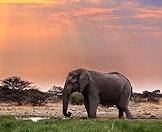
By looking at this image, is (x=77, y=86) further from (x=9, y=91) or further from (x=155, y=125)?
(x=9, y=91)

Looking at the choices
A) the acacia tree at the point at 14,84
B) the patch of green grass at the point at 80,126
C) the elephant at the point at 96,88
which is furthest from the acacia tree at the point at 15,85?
the patch of green grass at the point at 80,126

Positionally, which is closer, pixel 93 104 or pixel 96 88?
pixel 93 104

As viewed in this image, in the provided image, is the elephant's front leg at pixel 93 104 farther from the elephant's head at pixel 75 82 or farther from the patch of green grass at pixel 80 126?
the patch of green grass at pixel 80 126

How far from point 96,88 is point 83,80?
114 centimetres

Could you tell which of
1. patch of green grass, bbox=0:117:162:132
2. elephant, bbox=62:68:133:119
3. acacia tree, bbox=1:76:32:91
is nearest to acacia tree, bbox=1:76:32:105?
acacia tree, bbox=1:76:32:91

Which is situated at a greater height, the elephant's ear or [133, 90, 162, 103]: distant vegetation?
the elephant's ear

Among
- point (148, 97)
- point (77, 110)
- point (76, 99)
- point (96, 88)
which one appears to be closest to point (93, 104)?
point (96, 88)

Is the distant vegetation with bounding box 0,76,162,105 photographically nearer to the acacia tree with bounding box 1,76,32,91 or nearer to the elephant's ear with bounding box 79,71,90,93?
the acacia tree with bounding box 1,76,32,91

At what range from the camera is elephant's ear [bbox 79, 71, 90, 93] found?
2891 cm

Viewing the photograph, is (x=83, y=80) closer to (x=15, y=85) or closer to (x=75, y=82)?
(x=75, y=82)

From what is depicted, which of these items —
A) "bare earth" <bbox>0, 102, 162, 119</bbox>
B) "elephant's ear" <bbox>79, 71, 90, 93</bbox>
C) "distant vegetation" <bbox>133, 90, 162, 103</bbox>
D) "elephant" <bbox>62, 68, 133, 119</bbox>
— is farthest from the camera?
"distant vegetation" <bbox>133, 90, 162, 103</bbox>

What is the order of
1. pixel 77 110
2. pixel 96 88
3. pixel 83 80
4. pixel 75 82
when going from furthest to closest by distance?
pixel 77 110, pixel 96 88, pixel 75 82, pixel 83 80

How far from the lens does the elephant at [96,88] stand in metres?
29.1

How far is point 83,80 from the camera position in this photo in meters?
28.9
